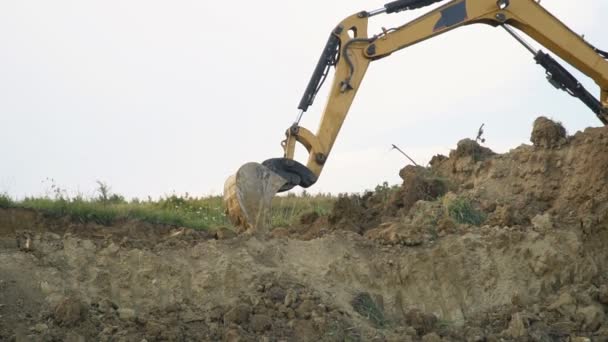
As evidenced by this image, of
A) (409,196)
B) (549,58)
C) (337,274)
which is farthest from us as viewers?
(409,196)

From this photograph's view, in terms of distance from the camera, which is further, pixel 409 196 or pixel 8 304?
pixel 409 196

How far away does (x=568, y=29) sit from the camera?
42.1 ft

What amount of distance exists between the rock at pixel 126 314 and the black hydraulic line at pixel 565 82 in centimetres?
660

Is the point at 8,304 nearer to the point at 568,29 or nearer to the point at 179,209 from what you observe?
the point at 568,29

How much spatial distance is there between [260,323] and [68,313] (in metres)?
1.53

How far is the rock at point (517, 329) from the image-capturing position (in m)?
9.11

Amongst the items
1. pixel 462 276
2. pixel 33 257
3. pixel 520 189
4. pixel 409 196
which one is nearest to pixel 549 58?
pixel 520 189

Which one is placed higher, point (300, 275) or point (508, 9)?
point (508, 9)

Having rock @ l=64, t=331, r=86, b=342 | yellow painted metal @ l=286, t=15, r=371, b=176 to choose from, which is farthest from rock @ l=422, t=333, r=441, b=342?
yellow painted metal @ l=286, t=15, r=371, b=176

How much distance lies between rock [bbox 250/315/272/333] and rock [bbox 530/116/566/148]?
573 cm

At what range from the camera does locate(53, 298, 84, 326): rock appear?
25.9 feet

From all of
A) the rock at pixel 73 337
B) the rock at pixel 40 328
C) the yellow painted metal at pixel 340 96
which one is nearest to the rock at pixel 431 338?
the rock at pixel 73 337

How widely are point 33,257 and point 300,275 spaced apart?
235 centimetres

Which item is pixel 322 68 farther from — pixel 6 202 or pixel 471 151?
pixel 6 202
